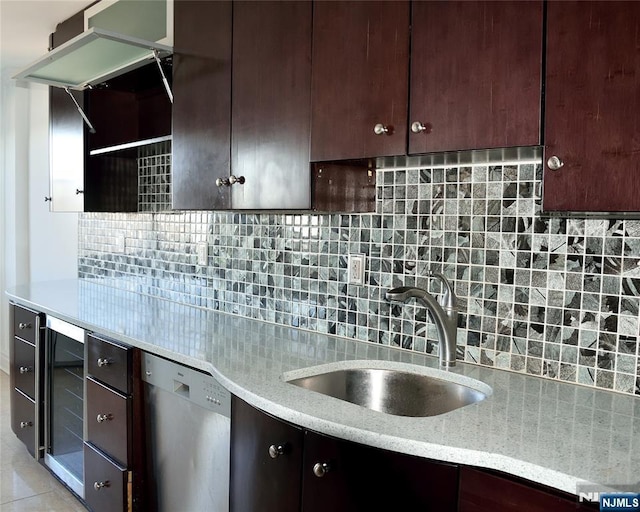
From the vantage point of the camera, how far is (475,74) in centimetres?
132

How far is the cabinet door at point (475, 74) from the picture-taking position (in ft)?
4.05

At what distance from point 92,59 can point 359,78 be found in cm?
141

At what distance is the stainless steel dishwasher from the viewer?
5.74 ft

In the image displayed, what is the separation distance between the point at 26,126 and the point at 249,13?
3507 millimetres

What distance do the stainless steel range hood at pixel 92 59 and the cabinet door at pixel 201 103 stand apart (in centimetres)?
14

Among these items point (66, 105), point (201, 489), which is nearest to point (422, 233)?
point (201, 489)

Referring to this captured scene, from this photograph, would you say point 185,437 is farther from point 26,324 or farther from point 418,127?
point 26,324

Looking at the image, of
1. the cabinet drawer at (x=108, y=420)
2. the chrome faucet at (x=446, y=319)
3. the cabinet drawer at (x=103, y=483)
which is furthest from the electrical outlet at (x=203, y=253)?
the chrome faucet at (x=446, y=319)

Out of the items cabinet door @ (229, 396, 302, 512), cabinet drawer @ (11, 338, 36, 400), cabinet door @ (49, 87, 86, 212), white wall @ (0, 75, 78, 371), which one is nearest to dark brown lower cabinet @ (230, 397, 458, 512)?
cabinet door @ (229, 396, 302, 512)

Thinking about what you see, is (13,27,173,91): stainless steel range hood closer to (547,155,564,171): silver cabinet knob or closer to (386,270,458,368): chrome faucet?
(386,270,458,368): chrome faucet

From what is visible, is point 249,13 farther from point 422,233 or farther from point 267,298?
point 267,298

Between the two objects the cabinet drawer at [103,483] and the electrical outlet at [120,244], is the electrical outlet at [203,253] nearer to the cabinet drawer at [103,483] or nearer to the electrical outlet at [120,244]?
the electrical outlet at [120,244]

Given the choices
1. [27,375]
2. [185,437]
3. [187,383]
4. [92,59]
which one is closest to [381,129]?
[187,383]

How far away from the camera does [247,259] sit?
253 centimetres
